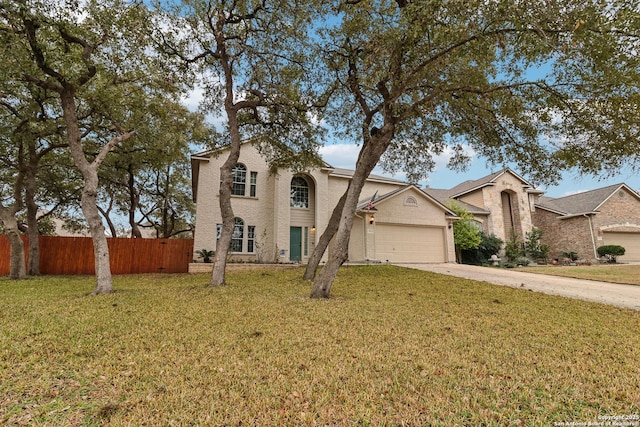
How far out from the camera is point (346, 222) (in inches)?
286

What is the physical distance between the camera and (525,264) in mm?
18875

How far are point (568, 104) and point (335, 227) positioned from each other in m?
6.92

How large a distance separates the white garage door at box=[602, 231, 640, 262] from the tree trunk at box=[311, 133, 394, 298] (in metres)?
21.3

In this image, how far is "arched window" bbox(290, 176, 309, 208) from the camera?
17312mm

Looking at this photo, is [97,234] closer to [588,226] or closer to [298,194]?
[298,194]

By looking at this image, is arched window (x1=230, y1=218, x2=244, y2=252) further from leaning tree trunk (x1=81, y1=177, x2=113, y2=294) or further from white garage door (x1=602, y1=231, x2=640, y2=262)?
white garage door (x1=602, y1=231, x2=640, y2=262)

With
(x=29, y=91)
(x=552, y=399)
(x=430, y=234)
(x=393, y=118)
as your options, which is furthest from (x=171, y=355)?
(x=430, y=234)

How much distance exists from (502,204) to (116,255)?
25.1 m

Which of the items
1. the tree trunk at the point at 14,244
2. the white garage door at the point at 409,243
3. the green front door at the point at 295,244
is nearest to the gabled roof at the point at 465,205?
the white garage door at the point at 409,243

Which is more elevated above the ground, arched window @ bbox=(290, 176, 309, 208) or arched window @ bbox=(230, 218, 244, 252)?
arched window @ bbox=(290, 176, 309, 208)

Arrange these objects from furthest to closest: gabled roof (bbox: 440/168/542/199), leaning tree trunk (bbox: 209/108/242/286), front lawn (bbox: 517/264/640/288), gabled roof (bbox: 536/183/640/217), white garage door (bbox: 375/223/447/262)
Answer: gabled roof (bbox: 440/168/542/199), gabled roof (bbox: 536/183/640/217), white garage door (bbox: 375/223/447/262), front lawn (bbox: 517/264/640/288), leaning tree trunk (bbox: 209/108/242/286)

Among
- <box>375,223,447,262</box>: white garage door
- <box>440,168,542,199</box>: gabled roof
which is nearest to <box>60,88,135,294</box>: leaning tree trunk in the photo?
<box>375,223,447,262</box>: white garage door

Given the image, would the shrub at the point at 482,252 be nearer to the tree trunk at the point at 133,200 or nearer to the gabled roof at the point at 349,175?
the gabled roof at the point at 349,175

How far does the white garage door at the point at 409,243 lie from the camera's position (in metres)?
16.9
